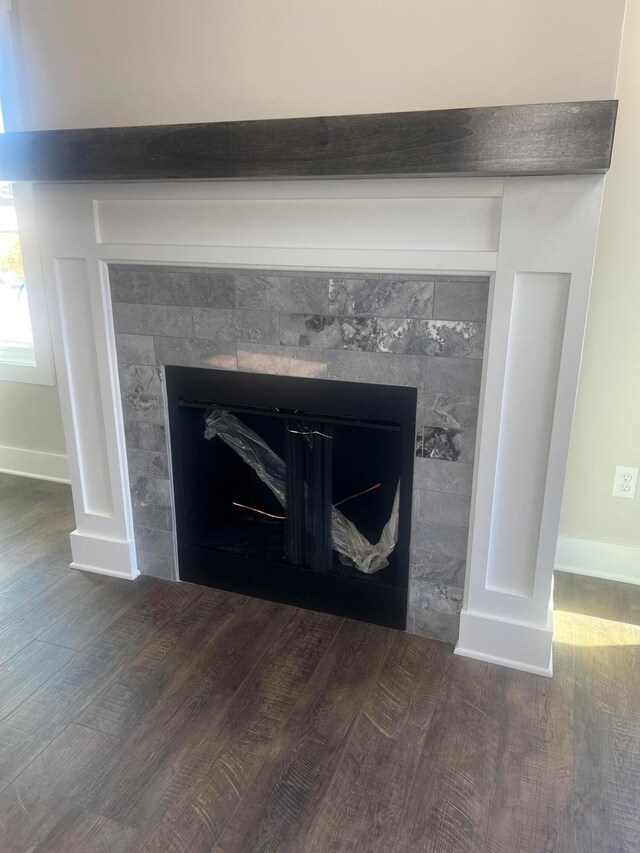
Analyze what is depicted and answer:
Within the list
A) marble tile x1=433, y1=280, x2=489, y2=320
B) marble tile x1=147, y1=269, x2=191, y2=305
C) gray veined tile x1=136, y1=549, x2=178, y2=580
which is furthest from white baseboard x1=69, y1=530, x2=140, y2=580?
marble tile x1=433, y1=280, x2=489, y2=320

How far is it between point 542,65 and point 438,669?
5.43 feet

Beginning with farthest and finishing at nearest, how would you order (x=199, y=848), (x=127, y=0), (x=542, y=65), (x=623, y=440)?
1. (x=623, y=440)
2. (x=127, y=0)
3. (x=542, y=65)
4. (x=199, y=848)

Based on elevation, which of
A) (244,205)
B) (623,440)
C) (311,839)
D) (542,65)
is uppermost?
(542,65)

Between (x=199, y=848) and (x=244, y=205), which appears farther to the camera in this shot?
(x=244, y=205)

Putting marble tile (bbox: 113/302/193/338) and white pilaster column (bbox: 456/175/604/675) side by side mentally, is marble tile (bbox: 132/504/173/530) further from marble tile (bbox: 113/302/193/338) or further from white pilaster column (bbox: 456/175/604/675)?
white pilaster column (bbox: 456/175/604/675)

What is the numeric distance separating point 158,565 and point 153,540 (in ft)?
0.33

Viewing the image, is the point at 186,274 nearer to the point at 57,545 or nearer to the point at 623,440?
the point at 57,545

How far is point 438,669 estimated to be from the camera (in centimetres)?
194

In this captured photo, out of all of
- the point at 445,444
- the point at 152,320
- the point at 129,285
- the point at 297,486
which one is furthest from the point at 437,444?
the point at 129,285

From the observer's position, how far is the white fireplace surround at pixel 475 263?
1.62 meters

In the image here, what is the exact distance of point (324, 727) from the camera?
1727 mm

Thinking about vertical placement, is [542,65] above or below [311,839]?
above

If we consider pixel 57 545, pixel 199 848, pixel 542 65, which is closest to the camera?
pixel 199 848

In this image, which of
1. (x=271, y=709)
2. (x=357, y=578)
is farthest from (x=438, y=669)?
(x=271, y=709)
